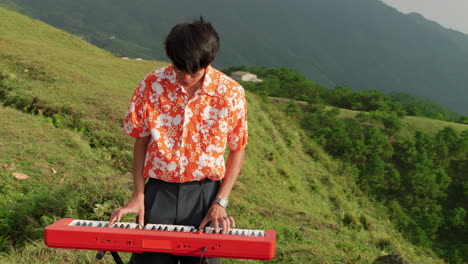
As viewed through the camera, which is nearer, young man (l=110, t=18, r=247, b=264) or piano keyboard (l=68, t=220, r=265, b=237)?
piano keyboard (l=68, t=220, r=265, b=237)

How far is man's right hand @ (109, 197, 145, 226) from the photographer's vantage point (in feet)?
7.55

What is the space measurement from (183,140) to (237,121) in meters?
0.33

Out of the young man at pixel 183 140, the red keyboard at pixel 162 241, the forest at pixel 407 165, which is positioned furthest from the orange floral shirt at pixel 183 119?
the forest at pixel 407 165

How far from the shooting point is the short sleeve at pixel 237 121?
7.66 feet

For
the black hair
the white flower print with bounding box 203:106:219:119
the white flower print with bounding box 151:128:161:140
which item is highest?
the black hair

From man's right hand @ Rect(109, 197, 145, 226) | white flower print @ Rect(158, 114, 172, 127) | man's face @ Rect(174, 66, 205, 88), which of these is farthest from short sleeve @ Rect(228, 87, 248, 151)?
man's right hand @ Rect(109, 197, 145, 226)

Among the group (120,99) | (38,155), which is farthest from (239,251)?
(120,99)

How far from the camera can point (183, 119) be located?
2307 mm

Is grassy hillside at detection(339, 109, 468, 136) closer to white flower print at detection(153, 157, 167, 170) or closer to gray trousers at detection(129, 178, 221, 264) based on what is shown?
gray trousers at detection(129, 178, 221, 264)

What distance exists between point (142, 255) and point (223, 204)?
54cm

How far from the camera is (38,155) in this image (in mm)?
6520

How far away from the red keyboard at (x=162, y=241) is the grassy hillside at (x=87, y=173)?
2142 mm

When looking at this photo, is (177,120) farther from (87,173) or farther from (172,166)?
(87,173)

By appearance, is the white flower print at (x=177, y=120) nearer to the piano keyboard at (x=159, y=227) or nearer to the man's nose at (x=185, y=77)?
the man's nose at (x=185, y=77)
